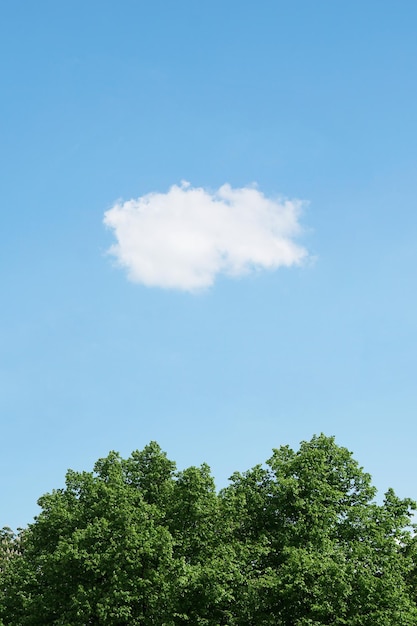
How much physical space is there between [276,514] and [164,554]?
660cm

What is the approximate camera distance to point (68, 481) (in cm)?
4759

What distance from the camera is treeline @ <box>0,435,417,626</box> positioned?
36.0 metres

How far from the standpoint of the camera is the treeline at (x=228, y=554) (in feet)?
118

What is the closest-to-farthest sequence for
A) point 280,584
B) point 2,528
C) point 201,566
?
point 280,584 < point 201,566 < point 2,528

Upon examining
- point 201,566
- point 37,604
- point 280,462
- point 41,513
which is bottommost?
point 37,604

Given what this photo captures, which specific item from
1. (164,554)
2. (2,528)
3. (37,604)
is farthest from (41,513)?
(2,528)

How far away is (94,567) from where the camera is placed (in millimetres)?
38812

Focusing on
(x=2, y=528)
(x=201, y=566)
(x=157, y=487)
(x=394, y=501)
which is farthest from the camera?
(x=2, y=528)

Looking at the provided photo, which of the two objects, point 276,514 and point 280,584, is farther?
point 276,514

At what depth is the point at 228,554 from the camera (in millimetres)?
38094

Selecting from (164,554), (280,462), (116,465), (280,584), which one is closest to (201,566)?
(164,554)

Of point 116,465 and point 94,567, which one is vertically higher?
point 116,465

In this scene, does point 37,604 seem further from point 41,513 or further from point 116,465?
point 116,465

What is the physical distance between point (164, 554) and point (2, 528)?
73548 millimetres
